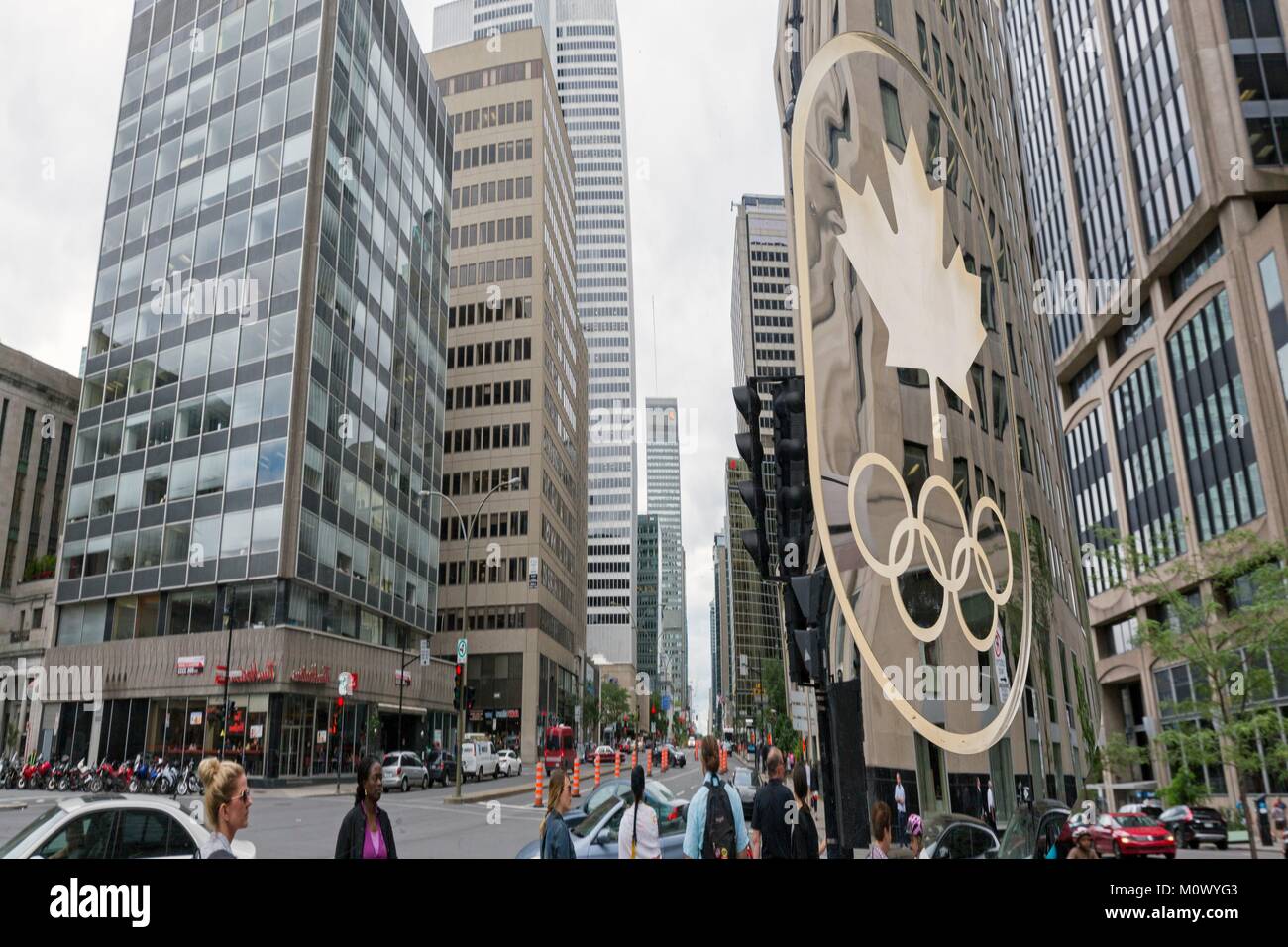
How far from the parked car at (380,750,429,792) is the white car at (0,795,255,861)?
23521 millimetres

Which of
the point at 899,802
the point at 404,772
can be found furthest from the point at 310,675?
the point at 899,802

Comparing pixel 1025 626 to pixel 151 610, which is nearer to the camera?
pixel 1025 626

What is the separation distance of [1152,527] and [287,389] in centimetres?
4544

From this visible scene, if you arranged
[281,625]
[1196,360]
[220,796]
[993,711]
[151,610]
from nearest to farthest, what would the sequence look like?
[220,796] < [993,711] < [281,625] < [151,610] < [1196,360]

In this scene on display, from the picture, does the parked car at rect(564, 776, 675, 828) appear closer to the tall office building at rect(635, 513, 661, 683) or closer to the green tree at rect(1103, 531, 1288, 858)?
the green tree at rect(1103, 531, 1288, 858)

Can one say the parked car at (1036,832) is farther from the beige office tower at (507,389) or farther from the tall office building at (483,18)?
the tall office building at (483,18)

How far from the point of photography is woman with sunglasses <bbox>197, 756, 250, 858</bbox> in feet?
11.8

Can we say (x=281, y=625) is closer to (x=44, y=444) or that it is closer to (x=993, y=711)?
(x=44, y=444)

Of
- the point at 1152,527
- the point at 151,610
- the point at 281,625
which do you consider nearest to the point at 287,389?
the point at 281,625

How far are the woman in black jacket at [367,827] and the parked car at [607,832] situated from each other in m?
4.66

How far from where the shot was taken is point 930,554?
14.8 ft
